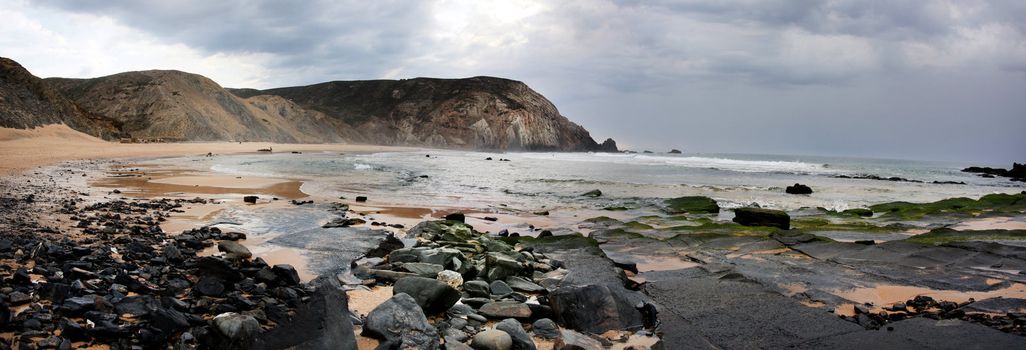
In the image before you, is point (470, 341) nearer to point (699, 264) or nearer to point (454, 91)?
point (699, 264)

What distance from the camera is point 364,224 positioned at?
10297 millimetres

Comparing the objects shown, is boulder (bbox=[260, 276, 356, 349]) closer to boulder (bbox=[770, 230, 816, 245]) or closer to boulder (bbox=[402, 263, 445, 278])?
boulder (bbox=[402, 263, 445, 278])

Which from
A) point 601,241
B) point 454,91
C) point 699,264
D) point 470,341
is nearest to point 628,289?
point 699,264

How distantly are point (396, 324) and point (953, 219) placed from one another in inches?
662

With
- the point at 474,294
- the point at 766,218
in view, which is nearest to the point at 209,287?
the point at 474,294

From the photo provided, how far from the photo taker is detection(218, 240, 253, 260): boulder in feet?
19.7

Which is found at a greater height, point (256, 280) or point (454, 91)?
point (454, 91)

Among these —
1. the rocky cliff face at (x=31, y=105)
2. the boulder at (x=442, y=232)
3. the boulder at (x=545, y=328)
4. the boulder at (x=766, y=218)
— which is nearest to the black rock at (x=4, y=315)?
the boulder at (x=545, y=328)

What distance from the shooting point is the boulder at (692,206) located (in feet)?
53.8

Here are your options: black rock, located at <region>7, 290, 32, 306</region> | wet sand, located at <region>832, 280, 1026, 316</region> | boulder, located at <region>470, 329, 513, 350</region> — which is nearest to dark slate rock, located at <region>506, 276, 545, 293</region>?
boulder, located at <region>470, 329, 513, 350</region>

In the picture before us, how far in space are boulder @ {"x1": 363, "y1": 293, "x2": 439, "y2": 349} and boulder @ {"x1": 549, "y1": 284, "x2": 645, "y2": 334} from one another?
1.25 meters

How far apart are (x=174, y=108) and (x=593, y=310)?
88.1 metres

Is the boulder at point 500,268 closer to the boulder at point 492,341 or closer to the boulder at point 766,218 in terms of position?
the boulder at point 492,341

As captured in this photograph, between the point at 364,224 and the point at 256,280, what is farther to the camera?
the point at 364,224
